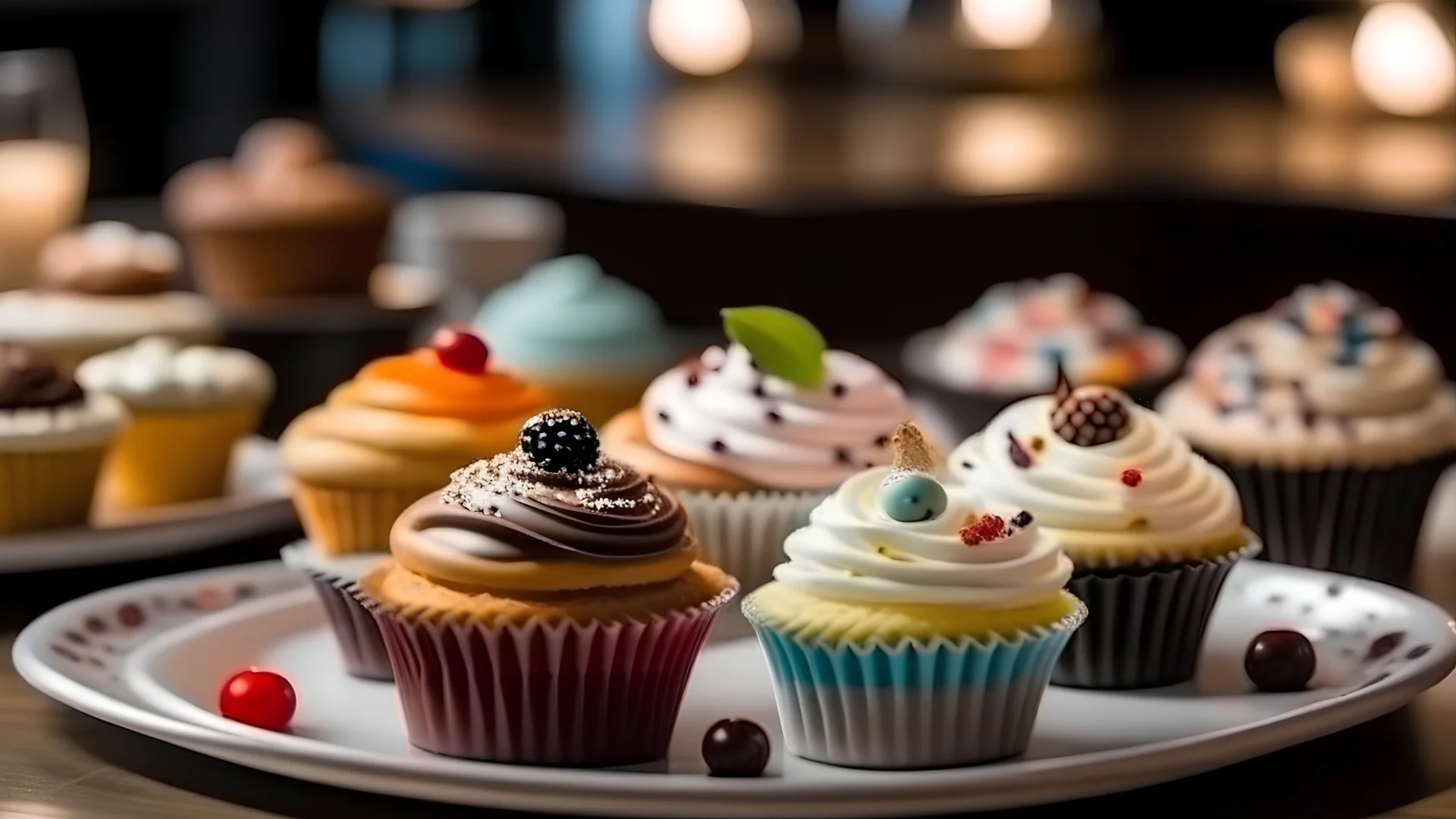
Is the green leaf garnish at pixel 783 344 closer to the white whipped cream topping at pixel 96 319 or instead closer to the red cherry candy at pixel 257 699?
the red cherry candy at pixel 257 699

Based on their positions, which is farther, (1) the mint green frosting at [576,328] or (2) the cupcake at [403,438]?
(1) the mint green frosting at [576,328]

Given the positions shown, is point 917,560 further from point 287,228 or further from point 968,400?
point 287,228

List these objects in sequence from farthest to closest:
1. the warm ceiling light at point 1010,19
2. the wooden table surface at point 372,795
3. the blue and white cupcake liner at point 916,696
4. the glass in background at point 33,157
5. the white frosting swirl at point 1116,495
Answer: the warm ceiling light at point 1010,19 → the glass in background at point 33,157 → the white frosting swirl at point 1116,495 → the blue and white cupcake liner at point 916,696 → the wooden table surface at point 372,795

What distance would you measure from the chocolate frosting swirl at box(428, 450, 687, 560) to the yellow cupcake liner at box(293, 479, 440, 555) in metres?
0.40

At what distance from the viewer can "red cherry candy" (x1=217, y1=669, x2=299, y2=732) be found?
78.6 inches

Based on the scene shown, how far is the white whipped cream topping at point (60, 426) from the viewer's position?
260 centimetres

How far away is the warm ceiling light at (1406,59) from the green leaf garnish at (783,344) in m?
4.15

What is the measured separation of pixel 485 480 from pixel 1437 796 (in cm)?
85

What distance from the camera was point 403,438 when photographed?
238 centimetres

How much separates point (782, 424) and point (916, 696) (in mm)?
626

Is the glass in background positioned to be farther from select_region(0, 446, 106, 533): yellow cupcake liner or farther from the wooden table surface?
the wooden table surface

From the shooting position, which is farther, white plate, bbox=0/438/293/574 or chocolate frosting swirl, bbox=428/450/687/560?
white plate, bbox=0/438/293/574

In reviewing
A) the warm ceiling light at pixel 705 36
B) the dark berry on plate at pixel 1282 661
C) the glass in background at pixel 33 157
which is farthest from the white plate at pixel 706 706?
the warm ceiling light at pixel 705 36

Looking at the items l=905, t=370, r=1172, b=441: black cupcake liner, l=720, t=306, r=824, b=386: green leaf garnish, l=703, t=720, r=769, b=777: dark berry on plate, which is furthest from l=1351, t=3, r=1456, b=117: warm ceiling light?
l=703, t=720, r=769, b=777: dark berry on plate
